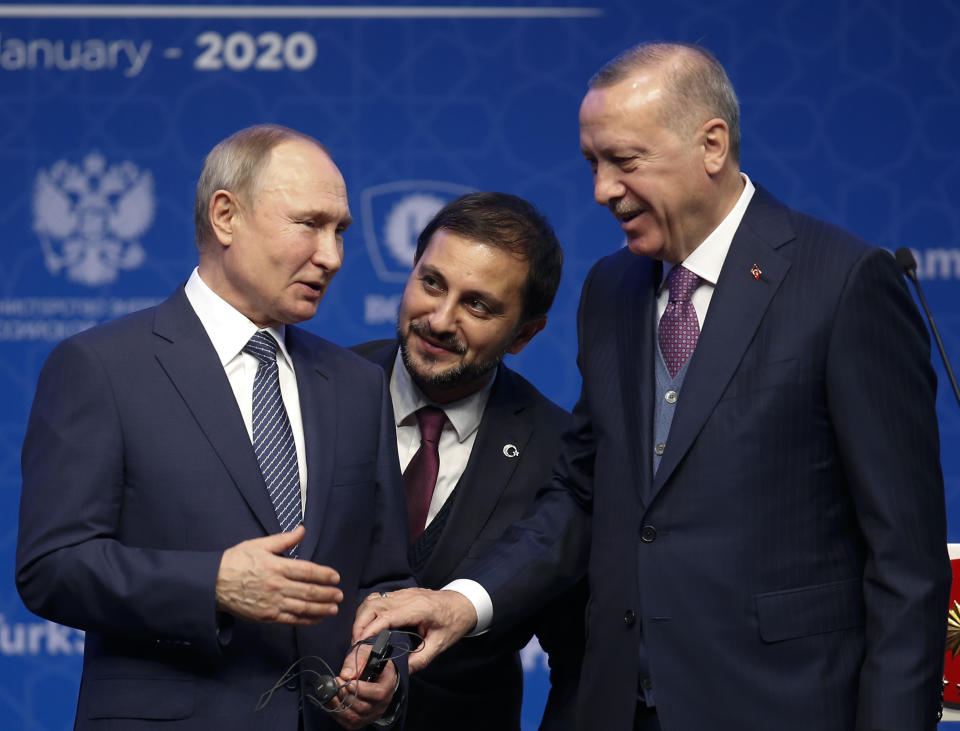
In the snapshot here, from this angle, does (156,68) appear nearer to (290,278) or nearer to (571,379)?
(571,379)

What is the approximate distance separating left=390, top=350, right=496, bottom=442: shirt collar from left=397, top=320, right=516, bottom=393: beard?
0.12ft

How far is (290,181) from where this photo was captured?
2100mm

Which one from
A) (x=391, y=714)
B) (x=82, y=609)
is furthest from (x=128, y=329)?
(x=391, y=714)

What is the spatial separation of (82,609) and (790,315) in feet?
3.90

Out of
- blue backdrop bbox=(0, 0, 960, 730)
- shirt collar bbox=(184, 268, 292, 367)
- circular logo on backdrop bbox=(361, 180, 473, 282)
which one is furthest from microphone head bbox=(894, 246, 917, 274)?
circular logo on backdrop bbox=(361, 180, 473, 282)

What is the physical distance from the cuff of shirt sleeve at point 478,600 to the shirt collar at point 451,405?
20.0 inches

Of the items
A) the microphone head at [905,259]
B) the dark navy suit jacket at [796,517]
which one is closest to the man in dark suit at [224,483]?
the dark navy suit jacket at [796,517]

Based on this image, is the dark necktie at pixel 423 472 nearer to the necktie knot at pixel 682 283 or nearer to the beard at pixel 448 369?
the beard at pixel 448 369

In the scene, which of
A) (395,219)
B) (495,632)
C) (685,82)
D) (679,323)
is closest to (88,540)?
(495,632)

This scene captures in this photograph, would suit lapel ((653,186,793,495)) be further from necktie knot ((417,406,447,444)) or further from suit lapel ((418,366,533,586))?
necktie knot ((417,406,447,444))

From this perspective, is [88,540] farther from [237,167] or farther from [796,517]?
[796,517]

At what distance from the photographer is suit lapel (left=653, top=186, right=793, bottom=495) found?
2006 mm

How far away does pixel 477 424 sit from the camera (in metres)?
2.80

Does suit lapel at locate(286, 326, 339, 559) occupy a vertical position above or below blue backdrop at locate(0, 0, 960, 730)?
below
